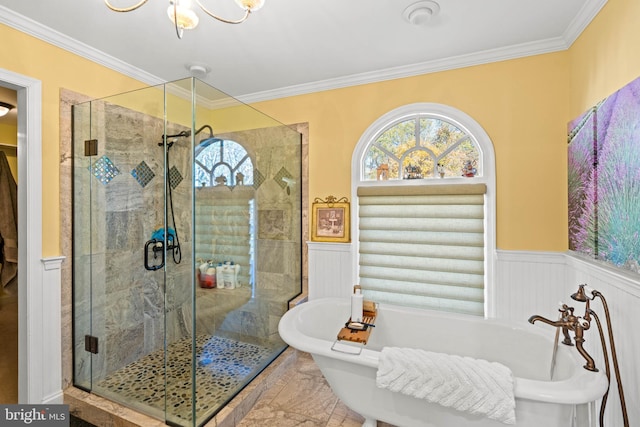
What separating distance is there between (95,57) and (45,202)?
1120 mm

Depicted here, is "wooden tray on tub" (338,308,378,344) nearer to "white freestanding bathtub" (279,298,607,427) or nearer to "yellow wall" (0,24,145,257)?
"white freestanding bathtub" (279,298,607,427)

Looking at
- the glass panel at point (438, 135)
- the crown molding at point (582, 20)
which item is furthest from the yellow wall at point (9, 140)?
the crown molding at point (582, 20)

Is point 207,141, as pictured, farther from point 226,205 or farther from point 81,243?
point 81,243

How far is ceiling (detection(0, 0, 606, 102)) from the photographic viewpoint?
5.54 ft

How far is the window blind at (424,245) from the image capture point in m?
2.27

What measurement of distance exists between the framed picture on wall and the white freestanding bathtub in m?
0.59

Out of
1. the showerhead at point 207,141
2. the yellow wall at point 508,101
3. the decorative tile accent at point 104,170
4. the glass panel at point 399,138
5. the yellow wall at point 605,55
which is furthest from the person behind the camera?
the glass panel at point 399,138

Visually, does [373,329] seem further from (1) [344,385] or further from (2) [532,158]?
(2) [532,158]

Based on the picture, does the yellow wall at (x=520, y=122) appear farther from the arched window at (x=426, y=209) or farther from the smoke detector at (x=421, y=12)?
the smoke detector at (x=421, y=12)

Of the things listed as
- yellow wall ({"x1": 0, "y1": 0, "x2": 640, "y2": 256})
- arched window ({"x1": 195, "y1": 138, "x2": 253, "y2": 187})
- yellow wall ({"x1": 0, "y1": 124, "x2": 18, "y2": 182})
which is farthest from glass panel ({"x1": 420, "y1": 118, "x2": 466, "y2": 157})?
yellow wall ({"x1": 0, "y1": 124, "x2": 18, "y2": 182})

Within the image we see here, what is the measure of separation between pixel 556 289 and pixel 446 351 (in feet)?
3.00

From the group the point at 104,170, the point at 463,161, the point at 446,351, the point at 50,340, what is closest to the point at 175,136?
the point at 104,170

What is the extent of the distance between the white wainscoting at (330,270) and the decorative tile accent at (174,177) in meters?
1.28

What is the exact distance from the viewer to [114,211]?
2160mm
